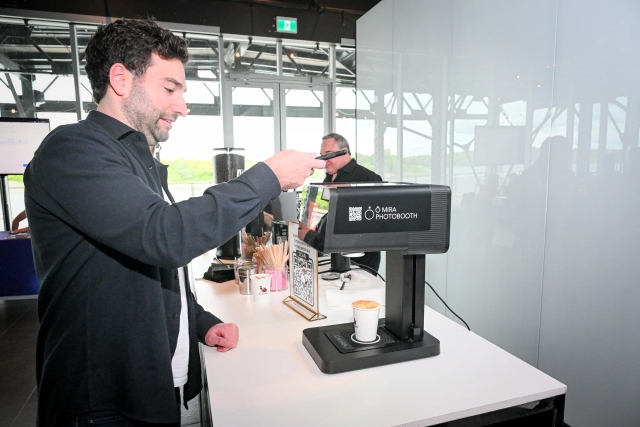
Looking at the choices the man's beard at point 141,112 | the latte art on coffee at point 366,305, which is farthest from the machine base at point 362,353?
the man's beard at point 141,112

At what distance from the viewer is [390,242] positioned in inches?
41.4

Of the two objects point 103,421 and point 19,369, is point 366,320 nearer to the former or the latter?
point 103,421

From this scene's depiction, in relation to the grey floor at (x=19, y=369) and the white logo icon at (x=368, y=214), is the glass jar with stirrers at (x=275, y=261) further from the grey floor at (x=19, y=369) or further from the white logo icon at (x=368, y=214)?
the grey floor at (x=19, y=369)

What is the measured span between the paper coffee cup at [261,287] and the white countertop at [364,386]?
332mm

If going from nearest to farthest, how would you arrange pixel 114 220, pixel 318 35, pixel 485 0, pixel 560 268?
pixel 114 220, pixel 560 268, pixel 485 0, pixel 318 35

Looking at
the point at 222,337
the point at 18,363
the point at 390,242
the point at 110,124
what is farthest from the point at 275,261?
the point at 18,363

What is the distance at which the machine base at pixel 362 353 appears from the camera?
105 cm

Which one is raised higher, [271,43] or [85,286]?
[271,43]

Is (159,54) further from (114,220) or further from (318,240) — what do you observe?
(318,240)

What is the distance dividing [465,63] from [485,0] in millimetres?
394

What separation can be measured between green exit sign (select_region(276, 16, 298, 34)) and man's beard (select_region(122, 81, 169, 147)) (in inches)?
194

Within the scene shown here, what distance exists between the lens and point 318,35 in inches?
226

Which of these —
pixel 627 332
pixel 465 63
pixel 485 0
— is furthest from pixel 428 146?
pixel 627 332

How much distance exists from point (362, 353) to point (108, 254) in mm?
677
